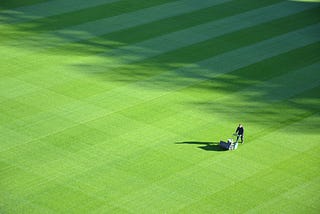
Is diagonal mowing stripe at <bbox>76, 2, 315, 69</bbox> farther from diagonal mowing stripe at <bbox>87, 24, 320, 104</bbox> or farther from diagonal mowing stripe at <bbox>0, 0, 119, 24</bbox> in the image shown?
diagonal mowing stripe at <bbox>0, 0, 119, 24</bbox>

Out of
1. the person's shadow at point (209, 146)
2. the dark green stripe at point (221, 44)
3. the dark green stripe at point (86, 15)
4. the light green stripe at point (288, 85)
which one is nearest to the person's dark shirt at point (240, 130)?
the person's shadow at point (209, 146)

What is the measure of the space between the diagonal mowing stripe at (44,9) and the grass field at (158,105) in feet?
0.23

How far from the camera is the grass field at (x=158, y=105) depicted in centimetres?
2406

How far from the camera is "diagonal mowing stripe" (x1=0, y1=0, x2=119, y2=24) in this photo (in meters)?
40.6

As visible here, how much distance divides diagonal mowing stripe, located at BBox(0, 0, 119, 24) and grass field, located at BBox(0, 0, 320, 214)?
0.23 ft

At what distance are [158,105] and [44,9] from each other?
14252mm

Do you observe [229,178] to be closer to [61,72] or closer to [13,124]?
[13,124]

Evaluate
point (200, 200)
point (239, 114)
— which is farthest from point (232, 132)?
point (200, 200)

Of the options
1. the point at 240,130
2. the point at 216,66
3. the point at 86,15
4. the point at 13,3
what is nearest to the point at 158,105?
the point at 240,130

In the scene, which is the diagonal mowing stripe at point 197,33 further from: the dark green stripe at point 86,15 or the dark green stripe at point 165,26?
the dark green stripe at point 86,15

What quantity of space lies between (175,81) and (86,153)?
808 cm

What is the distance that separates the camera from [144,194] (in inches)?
936

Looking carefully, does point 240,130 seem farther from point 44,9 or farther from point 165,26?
point 44,9

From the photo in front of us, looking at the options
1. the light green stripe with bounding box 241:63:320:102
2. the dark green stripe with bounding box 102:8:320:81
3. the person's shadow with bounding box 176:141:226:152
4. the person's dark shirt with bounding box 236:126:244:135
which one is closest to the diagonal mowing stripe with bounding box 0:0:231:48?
the dark green stripe with bounding box 102:8:320:81
